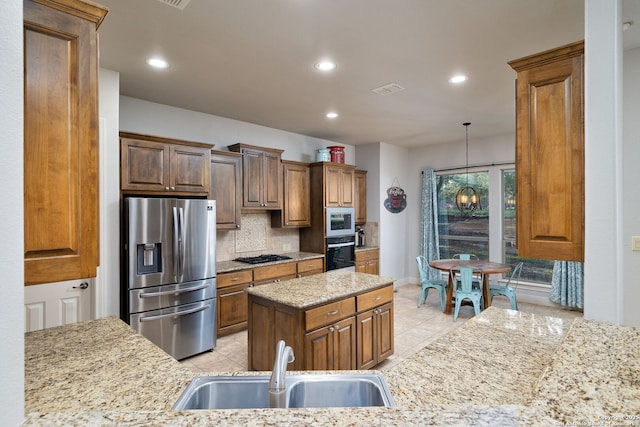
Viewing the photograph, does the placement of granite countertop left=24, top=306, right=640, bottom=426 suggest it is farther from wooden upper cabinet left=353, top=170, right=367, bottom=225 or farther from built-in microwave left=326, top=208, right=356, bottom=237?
wooden upper cabinet left=353, top=170, right=367, bottom=225

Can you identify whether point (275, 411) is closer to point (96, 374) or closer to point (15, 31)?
point (96, 374)

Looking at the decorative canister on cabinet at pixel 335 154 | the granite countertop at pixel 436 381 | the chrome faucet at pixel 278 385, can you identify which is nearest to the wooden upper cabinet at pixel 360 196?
the decorative canister on cabinet at pixel 335 154

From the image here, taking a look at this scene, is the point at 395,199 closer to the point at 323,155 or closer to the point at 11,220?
the point at 323,155

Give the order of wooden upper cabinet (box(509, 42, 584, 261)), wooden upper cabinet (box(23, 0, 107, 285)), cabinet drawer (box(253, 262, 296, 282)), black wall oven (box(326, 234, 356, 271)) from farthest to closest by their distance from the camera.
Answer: black wall oven (box(326, 234, 356, 271)), cabinet drawer (box(253, 262, 296, 282)), wooden upper cabinet (box(509, 42, 584, 261)), wooden upper cabinet (box(23, 0, 107, 285))

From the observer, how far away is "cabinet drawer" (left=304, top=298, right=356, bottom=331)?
2.37m

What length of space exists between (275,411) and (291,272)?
3771 mm

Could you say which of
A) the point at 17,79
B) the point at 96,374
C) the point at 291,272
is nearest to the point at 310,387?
the point at 96,374

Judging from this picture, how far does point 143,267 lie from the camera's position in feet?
10.2

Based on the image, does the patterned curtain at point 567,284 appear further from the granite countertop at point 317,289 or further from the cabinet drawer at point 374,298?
the granite countertop at point 317,289

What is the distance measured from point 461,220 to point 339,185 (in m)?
2.57

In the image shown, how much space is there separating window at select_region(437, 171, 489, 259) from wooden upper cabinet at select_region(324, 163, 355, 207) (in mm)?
1986

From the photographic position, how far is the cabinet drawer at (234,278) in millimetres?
3779

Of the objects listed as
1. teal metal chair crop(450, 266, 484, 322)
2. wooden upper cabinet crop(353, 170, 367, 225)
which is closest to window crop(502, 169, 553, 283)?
teal metal chair crop(450, 266, 484, 322)

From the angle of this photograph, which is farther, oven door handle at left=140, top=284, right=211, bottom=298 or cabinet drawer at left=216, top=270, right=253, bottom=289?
cabinet drawer at left=216, top=270, right=253, bottom=289
